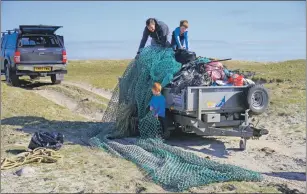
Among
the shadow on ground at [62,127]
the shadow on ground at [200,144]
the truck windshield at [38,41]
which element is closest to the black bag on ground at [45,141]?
the shadow on ground at [62,127]

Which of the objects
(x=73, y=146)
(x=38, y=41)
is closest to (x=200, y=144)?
(x=73, y=146)

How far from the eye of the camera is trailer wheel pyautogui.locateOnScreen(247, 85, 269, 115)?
9.75 metres

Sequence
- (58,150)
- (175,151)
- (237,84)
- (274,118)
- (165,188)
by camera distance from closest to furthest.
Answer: (165,188)
(175,151)
(58,150)
(237,84)
(274,118)

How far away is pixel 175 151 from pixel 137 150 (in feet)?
2.69

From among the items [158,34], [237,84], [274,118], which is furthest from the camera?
[274,118]

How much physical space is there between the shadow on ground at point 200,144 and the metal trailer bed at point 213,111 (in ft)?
1.22

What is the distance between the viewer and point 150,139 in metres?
9.73

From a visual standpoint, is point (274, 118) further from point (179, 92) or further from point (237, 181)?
point (237, 181)

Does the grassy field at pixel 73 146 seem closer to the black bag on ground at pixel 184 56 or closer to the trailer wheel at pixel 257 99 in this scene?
A: the trailer wheel at pixel 257 99

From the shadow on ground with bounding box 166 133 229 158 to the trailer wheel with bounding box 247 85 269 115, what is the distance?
3.56 feet

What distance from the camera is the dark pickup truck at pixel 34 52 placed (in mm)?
17953

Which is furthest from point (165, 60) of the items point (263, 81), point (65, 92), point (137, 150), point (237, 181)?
point (263, 81)

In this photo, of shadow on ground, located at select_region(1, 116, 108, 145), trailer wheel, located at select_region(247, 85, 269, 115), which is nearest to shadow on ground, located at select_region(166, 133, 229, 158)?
trailer wheel, located at select_region(247, 85, 269, 115)

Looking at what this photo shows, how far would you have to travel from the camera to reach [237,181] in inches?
276
